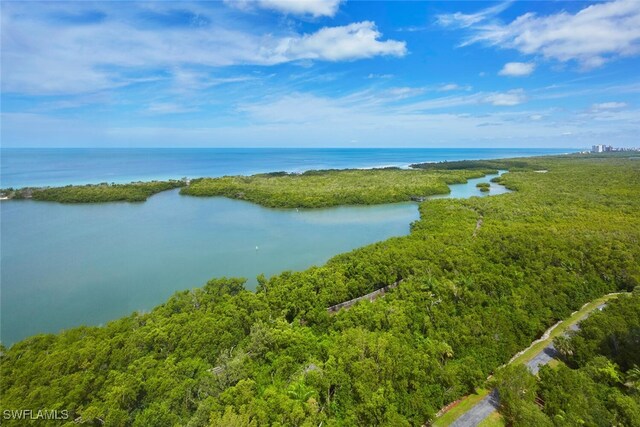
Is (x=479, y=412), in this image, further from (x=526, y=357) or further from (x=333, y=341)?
(x=333, y=341)

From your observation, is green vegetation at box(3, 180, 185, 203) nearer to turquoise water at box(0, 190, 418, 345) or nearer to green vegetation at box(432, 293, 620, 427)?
turquoise water at box(0, 190, 418, 345)

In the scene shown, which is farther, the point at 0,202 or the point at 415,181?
the point at 415,181

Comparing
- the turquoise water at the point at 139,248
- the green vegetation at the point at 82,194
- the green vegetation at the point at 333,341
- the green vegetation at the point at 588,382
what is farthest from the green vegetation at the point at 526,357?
the green vegetation at the point at 82,194

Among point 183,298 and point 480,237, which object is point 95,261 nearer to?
point 183,298

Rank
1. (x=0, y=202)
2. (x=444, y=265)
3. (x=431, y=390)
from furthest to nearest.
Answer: (x=0, y=202) → (x=444, y=265) → (x=431, y=390)

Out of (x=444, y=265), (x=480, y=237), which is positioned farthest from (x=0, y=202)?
(x=480, y=237)

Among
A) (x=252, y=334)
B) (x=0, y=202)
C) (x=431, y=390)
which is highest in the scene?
(x=0, y=202)
